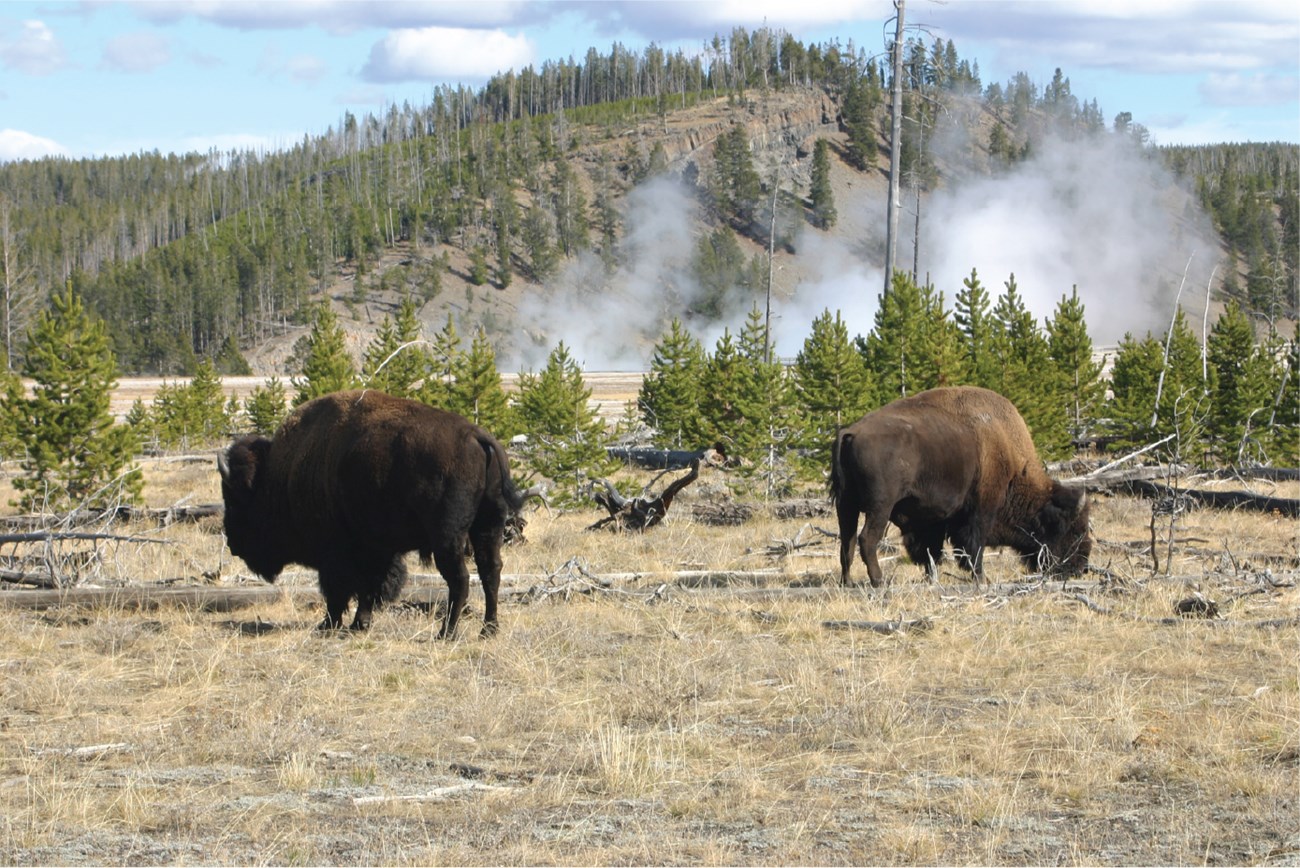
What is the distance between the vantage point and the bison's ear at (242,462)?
10766mm

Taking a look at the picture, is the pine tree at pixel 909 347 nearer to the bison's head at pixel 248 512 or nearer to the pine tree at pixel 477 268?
the bison's head at pixel 248 512

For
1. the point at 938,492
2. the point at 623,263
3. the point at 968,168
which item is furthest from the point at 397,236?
the point at 938,492

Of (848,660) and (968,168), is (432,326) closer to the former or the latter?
(968,168)

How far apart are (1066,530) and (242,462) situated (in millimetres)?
7693

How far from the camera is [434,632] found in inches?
382

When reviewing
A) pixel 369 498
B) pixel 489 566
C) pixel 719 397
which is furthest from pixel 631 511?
pixel 719 397

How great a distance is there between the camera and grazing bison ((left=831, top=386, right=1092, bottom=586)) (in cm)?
1153

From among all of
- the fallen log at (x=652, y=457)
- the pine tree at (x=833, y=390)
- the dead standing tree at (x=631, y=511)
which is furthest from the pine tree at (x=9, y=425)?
the pine tree at (x=833, y=390)

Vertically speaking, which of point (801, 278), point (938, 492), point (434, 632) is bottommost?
point (434, 632)

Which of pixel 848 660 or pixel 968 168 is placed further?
pixel 968 168

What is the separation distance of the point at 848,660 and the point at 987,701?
48.2 inches

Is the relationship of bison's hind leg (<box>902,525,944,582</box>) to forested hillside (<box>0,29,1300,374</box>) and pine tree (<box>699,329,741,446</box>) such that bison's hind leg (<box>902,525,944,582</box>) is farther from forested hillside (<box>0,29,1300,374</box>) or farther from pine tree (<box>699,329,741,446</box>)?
forested hillside (<box>0,29,1300,374</box>)

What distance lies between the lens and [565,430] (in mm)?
22812

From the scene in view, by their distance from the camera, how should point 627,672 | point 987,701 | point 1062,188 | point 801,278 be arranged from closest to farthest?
point 987,701
point 627,672
point 801,278
point 1062,188
